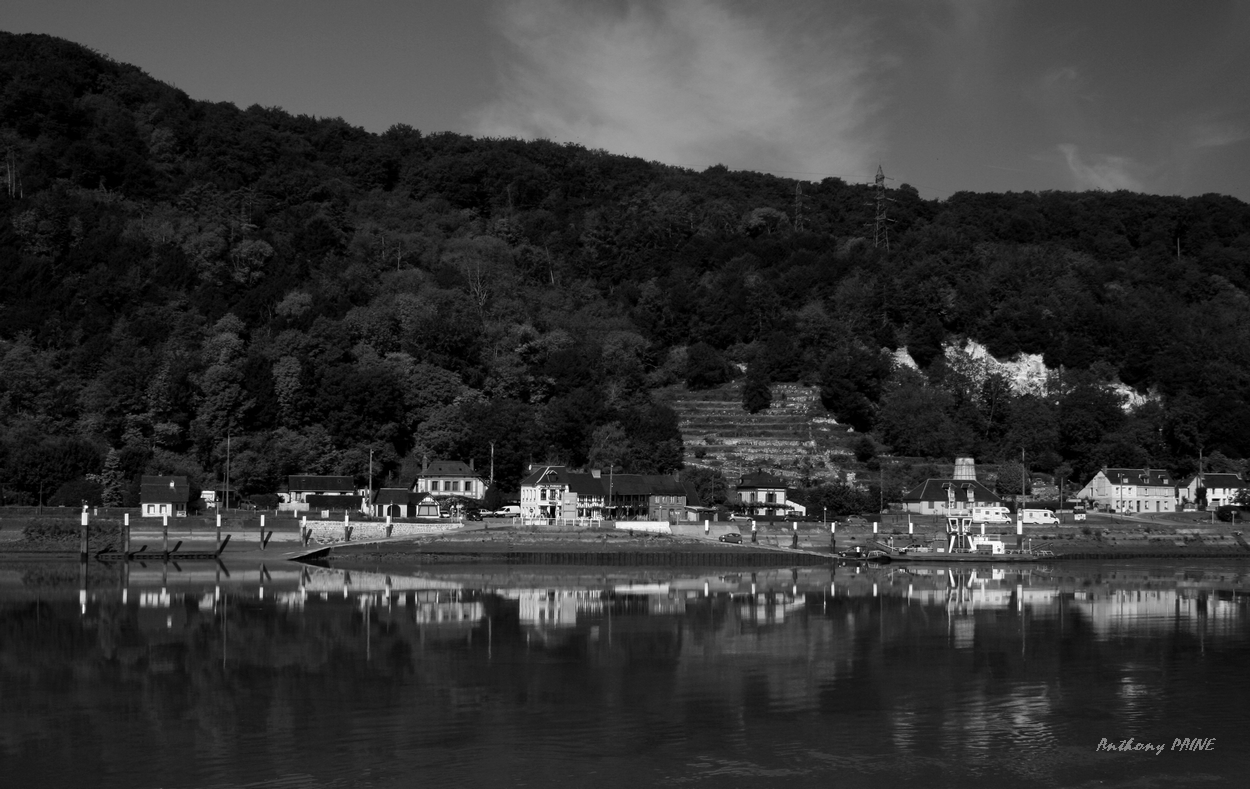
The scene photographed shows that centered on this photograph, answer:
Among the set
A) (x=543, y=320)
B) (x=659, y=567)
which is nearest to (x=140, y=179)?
(x=543, y=320)

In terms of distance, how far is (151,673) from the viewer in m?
22.2

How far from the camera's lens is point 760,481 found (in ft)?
197

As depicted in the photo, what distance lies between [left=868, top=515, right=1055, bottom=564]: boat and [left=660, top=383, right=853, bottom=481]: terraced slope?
13.7m

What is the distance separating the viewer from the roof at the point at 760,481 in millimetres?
59875

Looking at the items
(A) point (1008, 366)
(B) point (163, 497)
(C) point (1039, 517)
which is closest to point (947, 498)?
(C) point (1039, 517)

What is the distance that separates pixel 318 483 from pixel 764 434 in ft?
82.8

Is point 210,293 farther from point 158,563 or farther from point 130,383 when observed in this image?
point 158,563

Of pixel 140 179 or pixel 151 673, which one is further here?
pixel 140 179

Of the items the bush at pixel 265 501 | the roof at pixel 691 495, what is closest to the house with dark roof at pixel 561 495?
the roof at pixel 691 495

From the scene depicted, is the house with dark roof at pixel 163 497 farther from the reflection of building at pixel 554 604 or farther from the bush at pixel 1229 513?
the bush at pixel 1229 513

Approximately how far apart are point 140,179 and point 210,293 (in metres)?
22.8

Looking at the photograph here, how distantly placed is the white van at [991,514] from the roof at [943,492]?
1.07m

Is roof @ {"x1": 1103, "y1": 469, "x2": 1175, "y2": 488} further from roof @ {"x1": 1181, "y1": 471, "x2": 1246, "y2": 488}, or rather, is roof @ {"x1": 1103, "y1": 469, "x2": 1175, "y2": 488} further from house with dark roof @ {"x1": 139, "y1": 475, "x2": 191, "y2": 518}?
house with dark roof @ {"x1": 139, "y1": 475, "x2": 191, "y2": 518}

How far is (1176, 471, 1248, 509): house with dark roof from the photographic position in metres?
65.2
